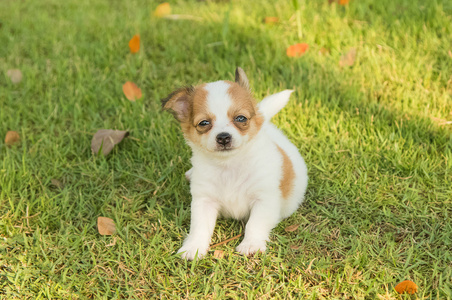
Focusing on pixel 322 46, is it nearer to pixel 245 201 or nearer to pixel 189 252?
pixel 245 201

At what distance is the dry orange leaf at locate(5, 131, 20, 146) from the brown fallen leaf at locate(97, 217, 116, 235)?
1488 mm

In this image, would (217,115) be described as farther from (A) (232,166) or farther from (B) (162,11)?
(B) (162,11)

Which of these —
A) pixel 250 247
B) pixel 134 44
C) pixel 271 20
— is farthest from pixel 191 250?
pixel 271 20

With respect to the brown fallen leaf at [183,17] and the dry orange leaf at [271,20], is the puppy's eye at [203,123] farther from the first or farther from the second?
the brown fallen leaf at [183,17]

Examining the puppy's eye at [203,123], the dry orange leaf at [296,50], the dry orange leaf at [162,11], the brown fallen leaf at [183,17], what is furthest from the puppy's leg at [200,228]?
the dry orange leaf at [162,11]

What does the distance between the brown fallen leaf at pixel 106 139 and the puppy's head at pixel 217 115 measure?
106 cm

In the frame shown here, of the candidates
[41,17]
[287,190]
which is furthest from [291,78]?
[41,17]

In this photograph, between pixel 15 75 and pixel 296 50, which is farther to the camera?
pixel 15 75

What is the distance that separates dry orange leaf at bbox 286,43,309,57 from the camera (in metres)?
4.96

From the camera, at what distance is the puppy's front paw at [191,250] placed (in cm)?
299

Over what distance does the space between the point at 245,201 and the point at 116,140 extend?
1462 millimetres

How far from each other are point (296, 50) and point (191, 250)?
9.08 feet

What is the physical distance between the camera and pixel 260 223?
3.05 metres

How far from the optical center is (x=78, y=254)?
3086 millimetres
